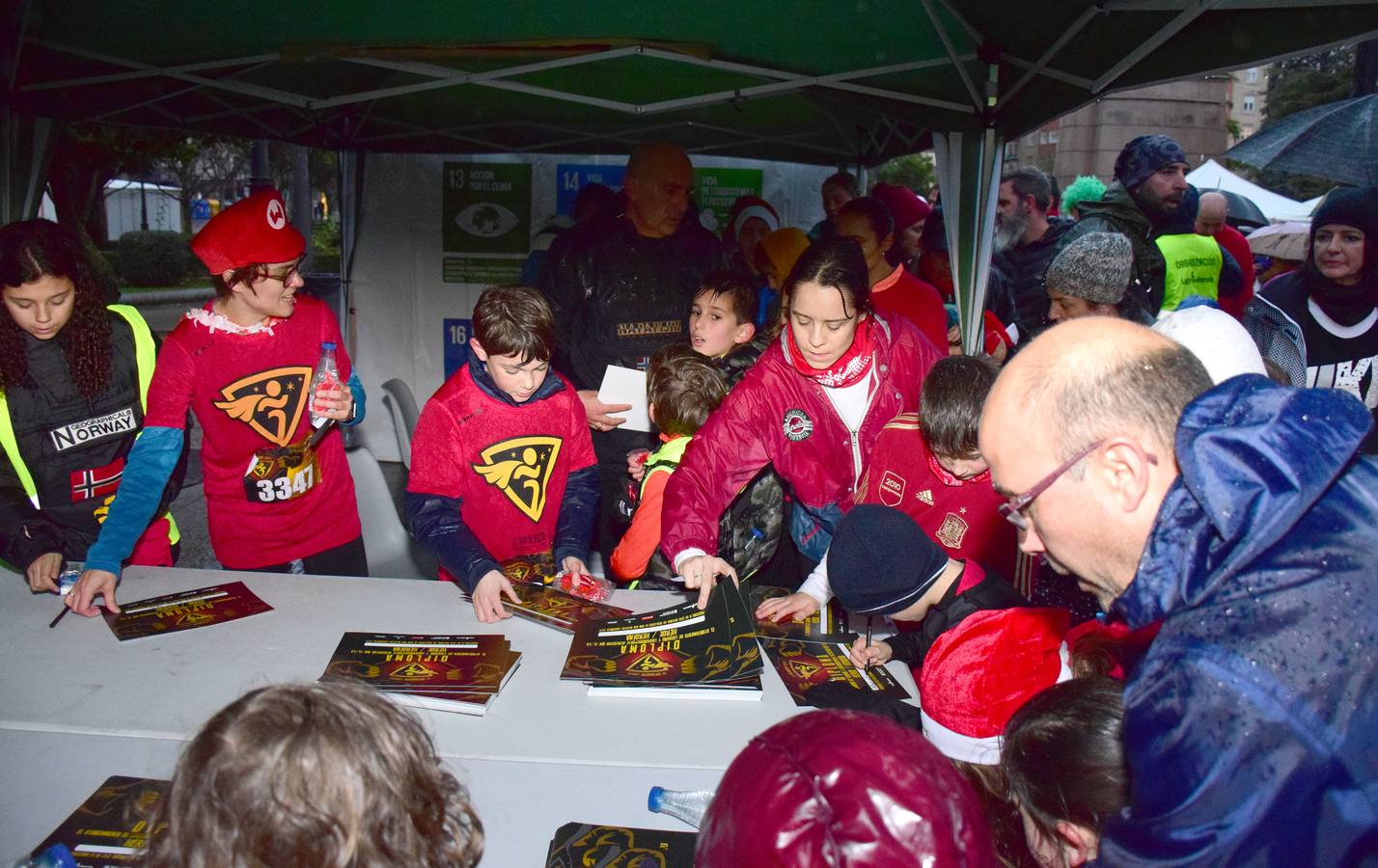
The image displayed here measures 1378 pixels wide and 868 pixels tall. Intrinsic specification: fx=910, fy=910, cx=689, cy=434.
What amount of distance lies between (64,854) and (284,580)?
1220mm

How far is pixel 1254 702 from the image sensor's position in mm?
888

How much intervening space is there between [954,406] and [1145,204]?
321 cm

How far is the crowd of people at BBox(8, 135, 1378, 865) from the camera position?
891 mm

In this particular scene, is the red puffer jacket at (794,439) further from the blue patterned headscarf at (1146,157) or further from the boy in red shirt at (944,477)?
the blue patterned headscarf at (1146,157)

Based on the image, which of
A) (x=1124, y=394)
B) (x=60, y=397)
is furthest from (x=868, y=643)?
(x=60, y=397)

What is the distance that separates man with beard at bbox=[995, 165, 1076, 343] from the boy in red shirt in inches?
111

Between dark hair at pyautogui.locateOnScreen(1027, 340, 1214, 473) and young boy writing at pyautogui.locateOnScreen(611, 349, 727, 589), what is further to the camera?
young boy writing at pyautogui.locateOnScreen(611, 349, 727, 589)

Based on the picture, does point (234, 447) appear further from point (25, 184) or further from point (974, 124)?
point (974, 124)

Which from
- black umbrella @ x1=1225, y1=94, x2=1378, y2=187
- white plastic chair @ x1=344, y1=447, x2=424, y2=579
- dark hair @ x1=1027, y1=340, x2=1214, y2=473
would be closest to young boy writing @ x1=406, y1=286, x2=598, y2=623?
white plastic chair @ x1=344, y1=447, x2=424, y2=579

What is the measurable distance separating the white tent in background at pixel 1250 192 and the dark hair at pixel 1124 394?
14616 mm

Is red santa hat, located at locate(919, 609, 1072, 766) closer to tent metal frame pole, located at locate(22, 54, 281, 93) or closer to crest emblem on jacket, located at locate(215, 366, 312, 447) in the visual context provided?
crest emblem on jacket, located at locate(215, 366, 312, 447)

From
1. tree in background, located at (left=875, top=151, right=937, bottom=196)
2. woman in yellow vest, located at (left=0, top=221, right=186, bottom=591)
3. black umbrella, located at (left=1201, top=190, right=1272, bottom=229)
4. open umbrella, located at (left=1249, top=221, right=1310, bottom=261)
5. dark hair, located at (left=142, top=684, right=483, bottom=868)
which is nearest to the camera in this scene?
dark hair, located at (left=142, top=684, right=483, bottom=868)

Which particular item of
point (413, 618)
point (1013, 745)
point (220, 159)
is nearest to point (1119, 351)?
point (1013, 745)

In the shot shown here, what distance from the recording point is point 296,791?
0.88 m
